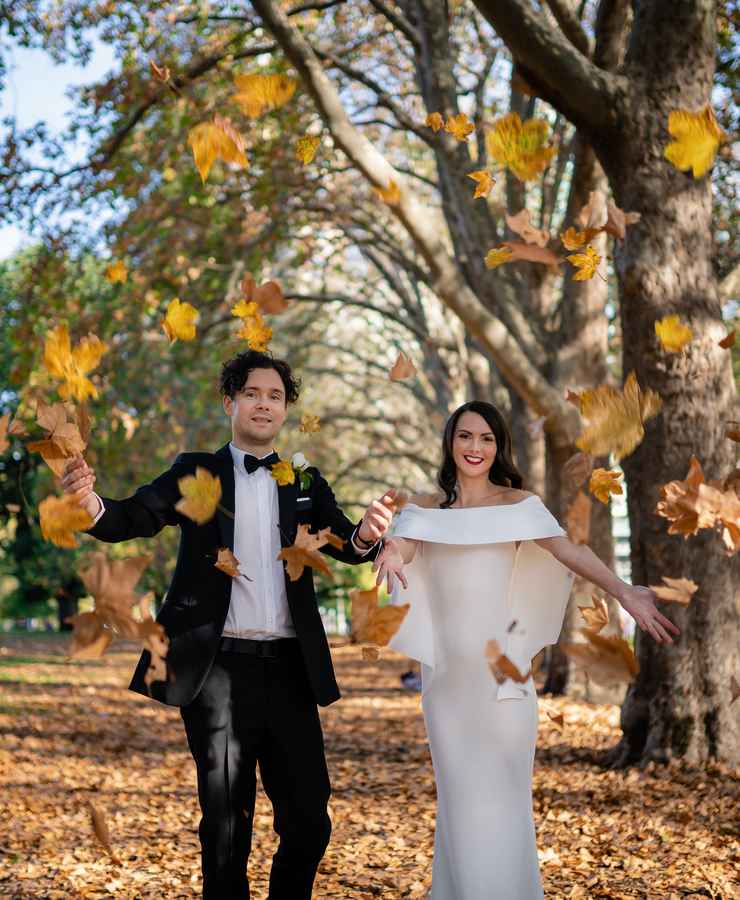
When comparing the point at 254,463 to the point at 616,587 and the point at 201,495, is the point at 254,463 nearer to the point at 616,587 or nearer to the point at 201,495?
the point at 201,495

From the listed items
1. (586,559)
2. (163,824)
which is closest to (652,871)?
(586,559)

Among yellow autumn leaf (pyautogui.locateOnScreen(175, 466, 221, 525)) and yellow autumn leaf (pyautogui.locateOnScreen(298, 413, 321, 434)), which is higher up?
yellow autumn leaf (pyautogui.locateOnScreen(298, 413, 321, 434))

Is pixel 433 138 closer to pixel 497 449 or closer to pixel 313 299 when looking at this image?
pixel 313 299

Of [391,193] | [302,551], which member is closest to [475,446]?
[302,551]

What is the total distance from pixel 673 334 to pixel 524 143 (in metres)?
2.81

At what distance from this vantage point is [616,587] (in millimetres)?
3848

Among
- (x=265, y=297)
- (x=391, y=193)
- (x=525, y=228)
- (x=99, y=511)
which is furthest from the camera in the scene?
(x=391, y=193)

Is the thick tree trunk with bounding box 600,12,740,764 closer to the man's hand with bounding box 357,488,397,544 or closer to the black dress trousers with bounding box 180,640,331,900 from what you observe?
the man's hand with bounding box 357,488,397,544

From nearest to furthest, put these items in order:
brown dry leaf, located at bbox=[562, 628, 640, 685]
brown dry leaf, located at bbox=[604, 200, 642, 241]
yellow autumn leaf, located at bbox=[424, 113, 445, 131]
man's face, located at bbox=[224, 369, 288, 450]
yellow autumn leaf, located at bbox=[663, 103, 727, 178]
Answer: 1. brown dry leaf, located at bbox=[562, 628, 640, 685]
2. man's face, located at bbox=[224, 369, 288, 450]
3. yellow autumn leaf, located at bbox=[663, 103, 727, 178]
4. brown dry leaf, located at bbox=[604, 200, 642, 241]
5. yellow autumn leaf, located at bbox=[424, 113, 445, 131]

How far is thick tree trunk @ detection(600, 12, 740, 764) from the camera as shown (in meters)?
7.05

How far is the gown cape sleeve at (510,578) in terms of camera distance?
4.20m

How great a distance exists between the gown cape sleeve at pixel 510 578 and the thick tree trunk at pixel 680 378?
3.08 m

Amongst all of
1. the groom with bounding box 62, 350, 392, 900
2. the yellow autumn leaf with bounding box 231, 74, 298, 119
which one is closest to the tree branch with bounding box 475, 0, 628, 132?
the yellow autumn leaf with bounding box 231, 74, 298, 119

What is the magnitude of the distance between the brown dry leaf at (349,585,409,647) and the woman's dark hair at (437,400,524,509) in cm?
66
